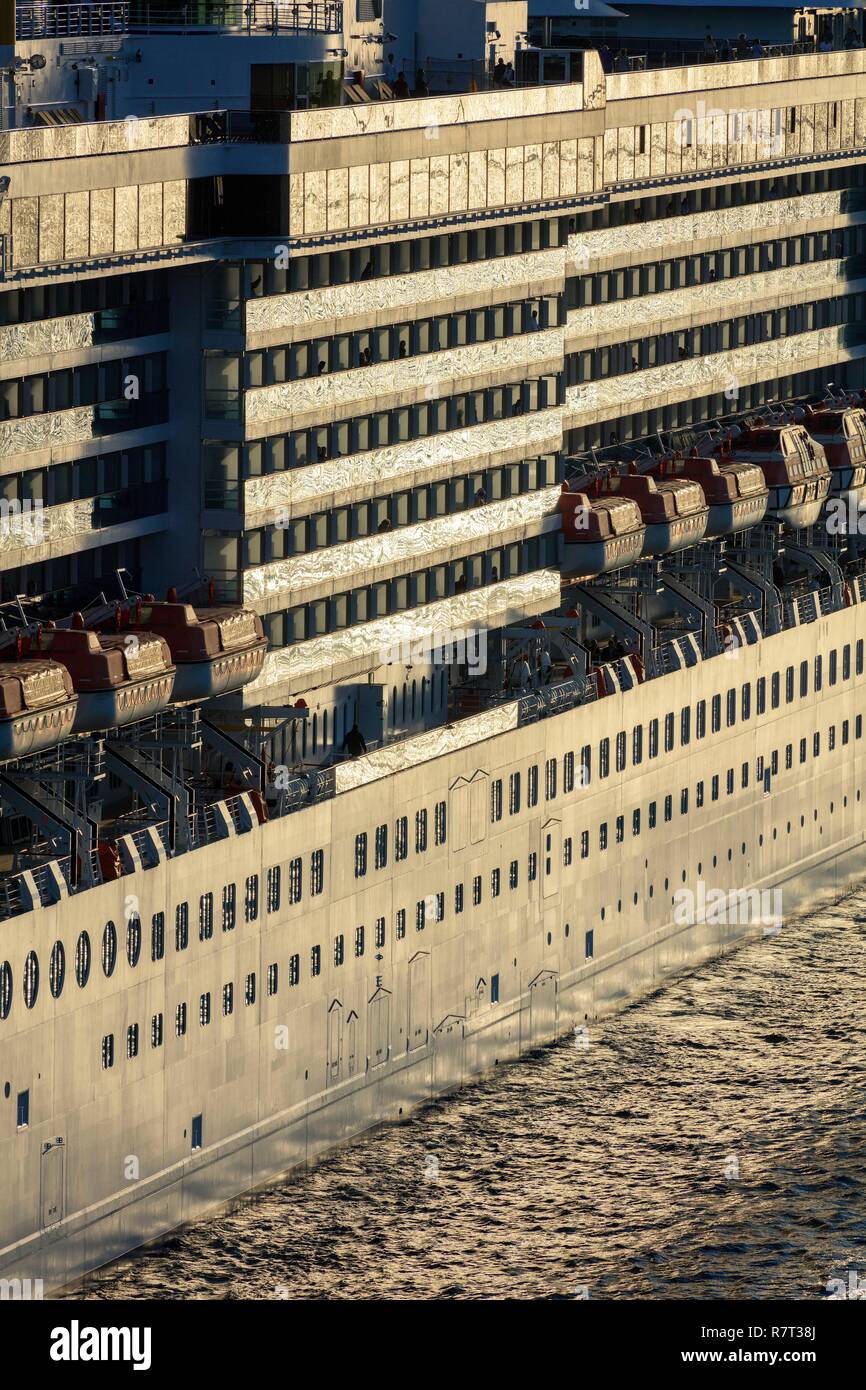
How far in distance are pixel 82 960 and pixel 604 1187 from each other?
44.8ft

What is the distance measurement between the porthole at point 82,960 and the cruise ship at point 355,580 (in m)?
0.09

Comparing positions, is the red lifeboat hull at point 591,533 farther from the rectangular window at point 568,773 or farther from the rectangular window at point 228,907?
the rectangular window at point 228,907

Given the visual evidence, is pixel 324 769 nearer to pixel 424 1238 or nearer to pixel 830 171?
pixel 424 1238

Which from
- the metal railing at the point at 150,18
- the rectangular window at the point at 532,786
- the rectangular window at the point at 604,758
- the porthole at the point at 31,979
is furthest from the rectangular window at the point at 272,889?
the metal railing at the point at 150,18

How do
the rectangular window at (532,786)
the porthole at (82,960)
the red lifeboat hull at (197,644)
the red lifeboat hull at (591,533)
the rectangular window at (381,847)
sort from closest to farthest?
1. the porthole at (82,960)
2. the red lifeboat hull at (197,644)
3. the rectangular window at (381,847)
4. the rectangular window at (532,786)
5. the red lifeboat hull at (591,533)

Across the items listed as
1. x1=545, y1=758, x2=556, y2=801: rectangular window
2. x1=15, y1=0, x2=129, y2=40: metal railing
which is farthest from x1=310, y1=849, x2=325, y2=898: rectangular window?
x1=15, y1=0, x2=129, y2=40: metal railing

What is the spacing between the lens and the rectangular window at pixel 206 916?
7162 cm

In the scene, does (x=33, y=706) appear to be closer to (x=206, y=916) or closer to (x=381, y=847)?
(x=206, y=916)

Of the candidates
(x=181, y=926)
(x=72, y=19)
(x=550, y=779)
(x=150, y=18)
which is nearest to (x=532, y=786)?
(x=550, y=779)

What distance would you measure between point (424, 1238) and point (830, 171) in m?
44.1

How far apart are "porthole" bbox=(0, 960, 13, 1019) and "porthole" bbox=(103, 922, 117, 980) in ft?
10.5

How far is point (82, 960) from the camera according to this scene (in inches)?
2667

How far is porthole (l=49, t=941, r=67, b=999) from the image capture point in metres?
66.8

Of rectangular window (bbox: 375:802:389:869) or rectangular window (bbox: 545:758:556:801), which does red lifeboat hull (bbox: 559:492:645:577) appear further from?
rectangular window (bbox: 375:802:389:869)
